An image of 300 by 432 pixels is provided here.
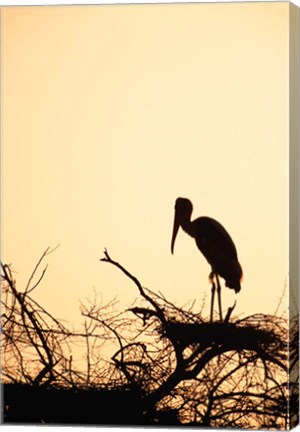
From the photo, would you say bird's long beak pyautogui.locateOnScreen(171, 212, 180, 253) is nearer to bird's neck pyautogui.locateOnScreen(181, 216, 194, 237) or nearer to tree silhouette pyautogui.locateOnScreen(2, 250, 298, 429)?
bird's neck pyautogui.locateOnScreen(181, 216, 194, 237)

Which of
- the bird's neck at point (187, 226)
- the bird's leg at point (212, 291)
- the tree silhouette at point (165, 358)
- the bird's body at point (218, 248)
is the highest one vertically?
the bird's neck at point (187, 226)

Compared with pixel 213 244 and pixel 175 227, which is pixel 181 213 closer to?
pixel 175 227

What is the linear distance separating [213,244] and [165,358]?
52cm

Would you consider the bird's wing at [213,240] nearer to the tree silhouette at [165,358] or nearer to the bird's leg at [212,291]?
the bird's leg at [212,291]

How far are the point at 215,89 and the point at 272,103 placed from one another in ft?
0.80

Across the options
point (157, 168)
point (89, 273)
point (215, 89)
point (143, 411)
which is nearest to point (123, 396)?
point (143, 411)

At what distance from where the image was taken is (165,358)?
19.9ft

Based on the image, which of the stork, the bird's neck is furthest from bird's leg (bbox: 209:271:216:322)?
the bird's neck

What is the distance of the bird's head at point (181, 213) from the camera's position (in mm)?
6023

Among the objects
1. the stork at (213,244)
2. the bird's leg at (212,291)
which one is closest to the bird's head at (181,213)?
the stork at (213,244)

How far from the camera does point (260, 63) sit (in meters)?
5.96

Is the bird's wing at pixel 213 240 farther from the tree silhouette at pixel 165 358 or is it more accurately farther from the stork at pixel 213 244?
the tree silhouette at pixel 165 358

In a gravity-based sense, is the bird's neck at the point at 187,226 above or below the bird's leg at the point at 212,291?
above

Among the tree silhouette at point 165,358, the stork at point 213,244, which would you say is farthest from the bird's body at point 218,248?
the tree silhouette at point 165,358
